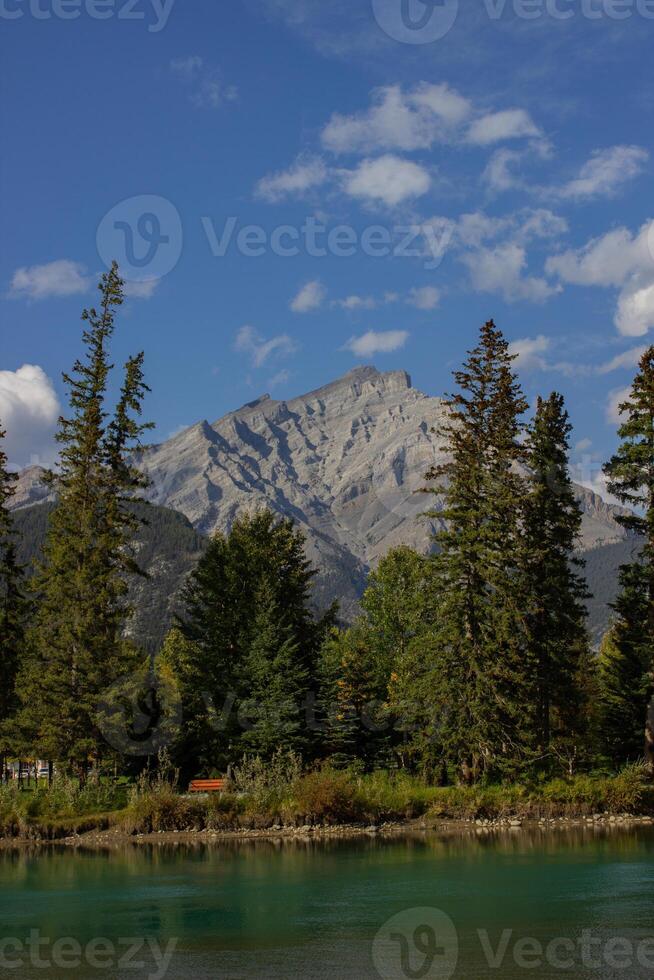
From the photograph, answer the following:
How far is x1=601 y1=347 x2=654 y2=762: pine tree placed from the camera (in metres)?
48.0

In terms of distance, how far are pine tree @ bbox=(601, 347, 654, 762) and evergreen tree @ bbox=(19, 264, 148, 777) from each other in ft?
85.4

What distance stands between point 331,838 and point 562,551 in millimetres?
21153

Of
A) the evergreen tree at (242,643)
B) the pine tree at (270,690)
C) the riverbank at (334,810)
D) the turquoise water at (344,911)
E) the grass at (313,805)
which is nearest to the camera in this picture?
the turquoise water at (344,911)

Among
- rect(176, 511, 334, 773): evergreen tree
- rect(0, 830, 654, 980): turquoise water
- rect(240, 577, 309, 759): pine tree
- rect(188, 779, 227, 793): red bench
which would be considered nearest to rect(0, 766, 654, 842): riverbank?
rect(188, 779, 227, 793): red bench

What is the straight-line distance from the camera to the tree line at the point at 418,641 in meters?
47.3

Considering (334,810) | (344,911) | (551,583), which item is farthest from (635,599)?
(344,911)

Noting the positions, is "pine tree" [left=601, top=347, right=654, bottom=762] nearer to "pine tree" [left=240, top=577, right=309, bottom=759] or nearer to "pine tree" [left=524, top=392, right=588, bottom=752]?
"pine tree" [left=524, top=392, right=588, bottom=752]

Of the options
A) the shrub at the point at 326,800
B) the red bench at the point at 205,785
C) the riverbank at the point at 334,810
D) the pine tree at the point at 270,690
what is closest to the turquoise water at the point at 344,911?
the riverbank at the point at 334,810

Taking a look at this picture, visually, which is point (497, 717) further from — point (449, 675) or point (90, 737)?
point (90, 737)

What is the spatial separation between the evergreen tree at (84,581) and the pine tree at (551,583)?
70.0ft

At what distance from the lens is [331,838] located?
40.8m

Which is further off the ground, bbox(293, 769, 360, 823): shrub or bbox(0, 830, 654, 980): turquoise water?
bbox(293, 769, 360, 823): shrub

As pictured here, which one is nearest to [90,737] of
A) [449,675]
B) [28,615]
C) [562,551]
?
[28,615]

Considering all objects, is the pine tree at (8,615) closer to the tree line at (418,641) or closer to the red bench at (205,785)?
the tree line at (418,641)
